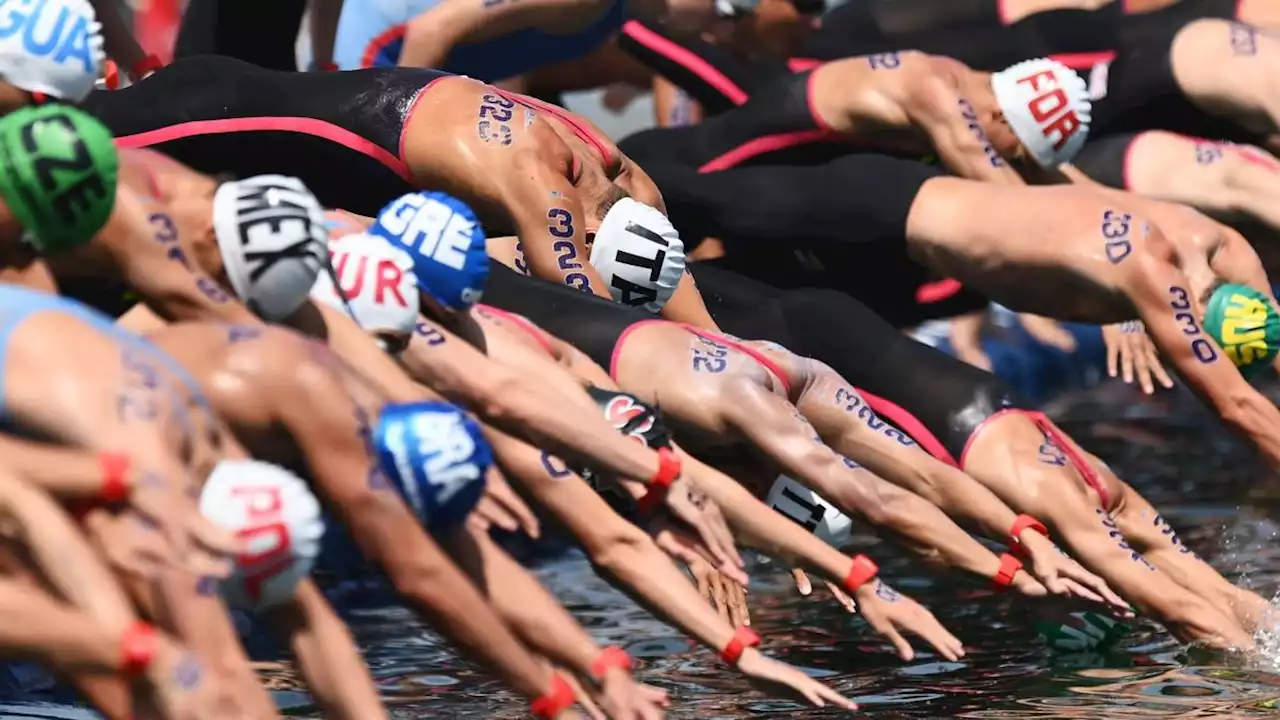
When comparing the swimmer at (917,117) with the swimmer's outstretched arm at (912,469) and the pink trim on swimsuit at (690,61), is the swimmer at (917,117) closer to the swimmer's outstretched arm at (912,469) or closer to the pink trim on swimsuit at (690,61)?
the pink trim on swimsuit at (690,61)

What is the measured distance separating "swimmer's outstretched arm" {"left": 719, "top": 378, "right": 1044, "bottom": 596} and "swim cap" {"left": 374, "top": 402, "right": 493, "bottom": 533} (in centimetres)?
157

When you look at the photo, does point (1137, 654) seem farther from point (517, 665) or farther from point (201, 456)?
point (201, 456)

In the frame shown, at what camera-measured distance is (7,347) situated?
4484mm

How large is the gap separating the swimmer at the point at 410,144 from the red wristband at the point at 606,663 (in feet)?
6.19

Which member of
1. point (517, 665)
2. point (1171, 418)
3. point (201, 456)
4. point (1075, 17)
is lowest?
point (1171, 418)

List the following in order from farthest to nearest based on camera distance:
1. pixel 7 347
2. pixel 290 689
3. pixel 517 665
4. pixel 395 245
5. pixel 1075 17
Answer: pixel 1075 17, pixel 290 689, pixel 395 245, pixel 517 665, pixel 7 347

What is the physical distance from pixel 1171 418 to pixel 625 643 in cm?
590

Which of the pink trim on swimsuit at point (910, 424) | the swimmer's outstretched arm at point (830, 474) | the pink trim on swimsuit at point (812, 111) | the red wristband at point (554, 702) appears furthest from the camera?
the pink trim on swimsuit at point (812, 111)

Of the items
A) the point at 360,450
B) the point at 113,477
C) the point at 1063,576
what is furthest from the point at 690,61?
the point at 113,477

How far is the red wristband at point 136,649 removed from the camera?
13.9 feet

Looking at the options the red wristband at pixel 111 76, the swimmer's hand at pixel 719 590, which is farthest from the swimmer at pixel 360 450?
the red wristband at pixel 111 76

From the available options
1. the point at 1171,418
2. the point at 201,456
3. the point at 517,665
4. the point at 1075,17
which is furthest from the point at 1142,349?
the point at 201,456

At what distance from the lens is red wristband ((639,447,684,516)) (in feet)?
18.9

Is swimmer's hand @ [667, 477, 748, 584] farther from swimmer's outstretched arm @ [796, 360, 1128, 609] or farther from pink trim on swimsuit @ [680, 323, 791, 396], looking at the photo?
swimmer's outstretched arm @ [796, 360, 1128, 609]
